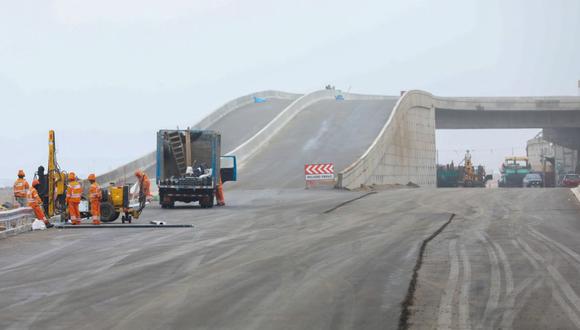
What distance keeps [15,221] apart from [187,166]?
10.0 meters

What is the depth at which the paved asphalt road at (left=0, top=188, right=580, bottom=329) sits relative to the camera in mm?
9930

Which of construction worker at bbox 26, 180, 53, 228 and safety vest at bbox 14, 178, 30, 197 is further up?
safety vest at bbox 14, 178, 30, 197

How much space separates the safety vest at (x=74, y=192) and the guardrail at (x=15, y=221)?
1281mm

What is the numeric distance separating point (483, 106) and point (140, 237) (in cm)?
6414

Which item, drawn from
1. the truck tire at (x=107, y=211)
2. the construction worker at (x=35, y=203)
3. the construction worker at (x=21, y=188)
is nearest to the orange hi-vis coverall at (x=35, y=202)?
the construction worker at (x=35, y=203)

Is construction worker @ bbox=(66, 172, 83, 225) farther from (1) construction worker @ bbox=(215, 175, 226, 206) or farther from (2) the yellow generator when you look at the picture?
(1) construction worker @ bbox=(215, 175, 226, 206)

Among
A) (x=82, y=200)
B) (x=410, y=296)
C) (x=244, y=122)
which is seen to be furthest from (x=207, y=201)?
(x=244, y=122)

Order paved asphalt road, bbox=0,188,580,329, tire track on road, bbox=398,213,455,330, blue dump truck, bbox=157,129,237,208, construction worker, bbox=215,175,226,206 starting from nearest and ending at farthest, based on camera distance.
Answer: tire track on road, bbox=398,213,455,330 < paved asphalt road, bbox=0,188,580,329 < blue dump truck, bbox=157,129,237,208 < construction worker, bbox=215,175,226,206

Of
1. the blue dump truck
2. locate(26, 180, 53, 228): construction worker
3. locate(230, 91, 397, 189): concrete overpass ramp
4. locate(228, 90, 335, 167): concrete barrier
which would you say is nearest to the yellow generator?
locate(26, 180, 53, 228): construction worker

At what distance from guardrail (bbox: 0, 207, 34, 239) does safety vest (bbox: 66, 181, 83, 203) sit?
1.28 meters

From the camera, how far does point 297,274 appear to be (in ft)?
43.4

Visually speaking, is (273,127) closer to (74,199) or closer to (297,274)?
(74,199)

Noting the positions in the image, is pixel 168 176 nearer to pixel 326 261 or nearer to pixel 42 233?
pixel 42 233

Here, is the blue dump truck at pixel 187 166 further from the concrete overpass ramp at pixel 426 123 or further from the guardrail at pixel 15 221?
the concrete overpass ramp at pixel 426 123
